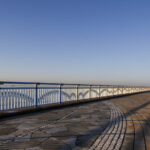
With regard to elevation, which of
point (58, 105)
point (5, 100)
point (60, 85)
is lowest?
point (58, 105)

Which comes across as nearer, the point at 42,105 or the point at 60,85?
the point at 42,105

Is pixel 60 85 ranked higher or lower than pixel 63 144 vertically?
higher

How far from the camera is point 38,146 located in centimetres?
366

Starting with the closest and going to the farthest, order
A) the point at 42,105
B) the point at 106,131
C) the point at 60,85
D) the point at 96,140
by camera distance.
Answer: the point at 96,140, the point at 106,131, the point at 42,105, the point at 60,85

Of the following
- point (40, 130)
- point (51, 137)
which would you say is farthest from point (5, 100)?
point (51, 137)

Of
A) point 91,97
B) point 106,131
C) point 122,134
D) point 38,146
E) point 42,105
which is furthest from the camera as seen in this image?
point 91,97

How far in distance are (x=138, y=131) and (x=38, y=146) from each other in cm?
321

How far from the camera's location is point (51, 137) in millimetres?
4301

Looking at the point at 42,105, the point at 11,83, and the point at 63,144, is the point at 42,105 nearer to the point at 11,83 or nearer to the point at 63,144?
the point at 11,83

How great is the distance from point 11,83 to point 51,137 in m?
4.40

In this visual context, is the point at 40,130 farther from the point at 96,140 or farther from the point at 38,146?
the point at 96,140

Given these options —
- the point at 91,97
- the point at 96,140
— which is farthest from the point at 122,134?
the point at 91,97

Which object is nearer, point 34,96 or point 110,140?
point 110,140

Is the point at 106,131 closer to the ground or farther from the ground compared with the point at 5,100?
closer to the ground
